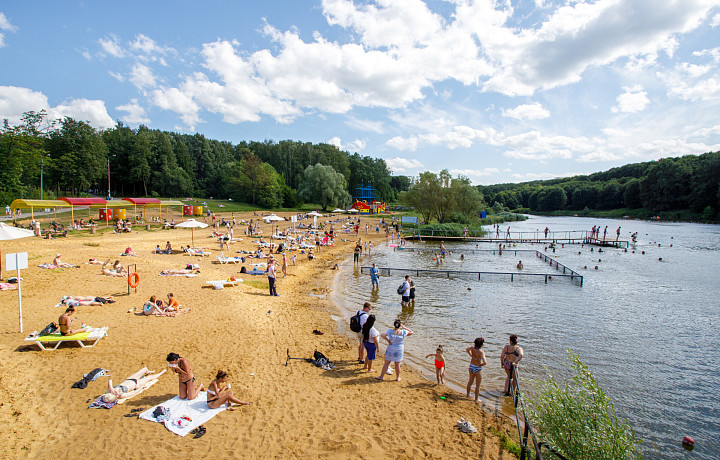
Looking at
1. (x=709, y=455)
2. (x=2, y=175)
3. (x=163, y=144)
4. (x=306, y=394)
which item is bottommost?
(x=709, y=455)

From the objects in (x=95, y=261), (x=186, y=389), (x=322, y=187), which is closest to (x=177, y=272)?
(x=95, y=261)

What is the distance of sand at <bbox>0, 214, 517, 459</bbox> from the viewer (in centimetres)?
561

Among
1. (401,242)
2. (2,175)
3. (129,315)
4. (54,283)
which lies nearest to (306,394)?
(129,315)

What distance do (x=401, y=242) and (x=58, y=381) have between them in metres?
34.5

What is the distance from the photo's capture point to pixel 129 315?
1118cm

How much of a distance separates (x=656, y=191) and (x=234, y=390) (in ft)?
398

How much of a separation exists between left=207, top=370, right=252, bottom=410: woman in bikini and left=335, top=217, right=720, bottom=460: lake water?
5.47 metres

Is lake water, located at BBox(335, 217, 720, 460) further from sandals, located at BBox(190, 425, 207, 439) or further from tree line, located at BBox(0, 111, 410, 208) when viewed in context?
tree line, located at BBox(0, 111, 410, 208)

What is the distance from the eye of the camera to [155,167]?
70.7 m

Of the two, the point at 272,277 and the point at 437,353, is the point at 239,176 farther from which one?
the point at 437,353

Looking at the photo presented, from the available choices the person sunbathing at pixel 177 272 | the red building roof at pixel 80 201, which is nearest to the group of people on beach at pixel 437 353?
the person sunbathing at pixel 177 272

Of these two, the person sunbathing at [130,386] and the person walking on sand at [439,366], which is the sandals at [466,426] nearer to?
the person walking on sand at [439,366]

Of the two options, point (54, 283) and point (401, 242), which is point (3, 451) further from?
point (401, 242)

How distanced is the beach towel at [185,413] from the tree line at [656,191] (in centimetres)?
10699
